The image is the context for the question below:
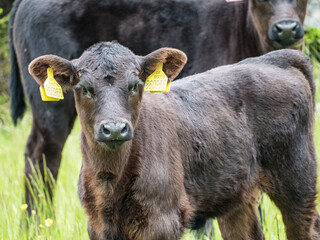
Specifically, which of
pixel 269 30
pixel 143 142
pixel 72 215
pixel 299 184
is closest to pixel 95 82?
pixel 143 142

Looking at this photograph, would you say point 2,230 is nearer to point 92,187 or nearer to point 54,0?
point 92,187

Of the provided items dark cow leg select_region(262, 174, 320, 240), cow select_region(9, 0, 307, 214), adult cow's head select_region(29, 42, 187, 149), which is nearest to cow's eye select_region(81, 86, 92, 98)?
adult cow's head select_region(29, 42, 187, 149)

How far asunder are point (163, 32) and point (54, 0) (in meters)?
1.19

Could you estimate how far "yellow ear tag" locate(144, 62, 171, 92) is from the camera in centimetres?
415

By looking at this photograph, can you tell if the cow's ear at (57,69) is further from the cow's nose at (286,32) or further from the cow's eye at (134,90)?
the cow's nose at (286,32)

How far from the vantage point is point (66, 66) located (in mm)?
4066

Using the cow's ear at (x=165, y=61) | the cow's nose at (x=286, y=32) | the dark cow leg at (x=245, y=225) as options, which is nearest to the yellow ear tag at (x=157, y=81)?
the cow's ear at (x=165, y=61)

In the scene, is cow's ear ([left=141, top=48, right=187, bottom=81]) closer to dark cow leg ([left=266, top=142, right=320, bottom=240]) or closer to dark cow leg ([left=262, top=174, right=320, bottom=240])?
dark cow leg ([left=266, top=142, right=320, bottom=240])

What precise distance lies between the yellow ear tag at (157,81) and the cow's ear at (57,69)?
1.53ft

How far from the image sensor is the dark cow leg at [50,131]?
6.29 meters

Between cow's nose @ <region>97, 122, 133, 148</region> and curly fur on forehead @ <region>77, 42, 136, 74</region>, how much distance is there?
0.42 m

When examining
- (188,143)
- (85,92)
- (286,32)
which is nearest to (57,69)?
(85,92)

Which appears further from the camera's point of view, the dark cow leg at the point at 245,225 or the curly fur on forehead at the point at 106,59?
the dark cow leg at the point at 245,225

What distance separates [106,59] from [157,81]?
39cm
